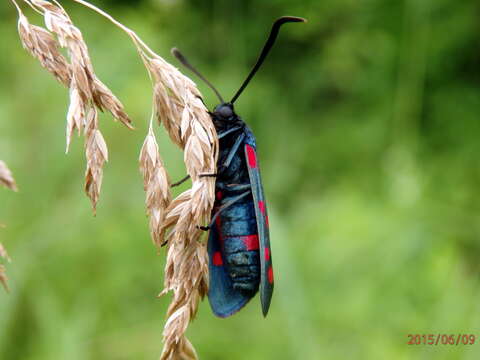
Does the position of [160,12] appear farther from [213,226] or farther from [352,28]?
[213,226]

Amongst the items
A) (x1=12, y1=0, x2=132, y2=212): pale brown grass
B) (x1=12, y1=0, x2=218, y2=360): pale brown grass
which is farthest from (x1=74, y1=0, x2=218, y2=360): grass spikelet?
(x1=12, y1=0, x2=132, y2=212): pale brown grass

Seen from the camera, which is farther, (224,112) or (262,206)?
(224,112)

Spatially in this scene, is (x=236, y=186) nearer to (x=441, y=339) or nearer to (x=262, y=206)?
(x=262, y=206)

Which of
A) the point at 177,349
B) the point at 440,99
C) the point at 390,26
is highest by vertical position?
the point at 390,26

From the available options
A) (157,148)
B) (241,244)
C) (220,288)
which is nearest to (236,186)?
(241,244)

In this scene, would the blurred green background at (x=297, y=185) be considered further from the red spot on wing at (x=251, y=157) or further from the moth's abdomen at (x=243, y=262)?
the red spot on wing at (x=251, y=157)

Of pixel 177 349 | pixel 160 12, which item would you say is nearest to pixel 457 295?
pixel 177 349

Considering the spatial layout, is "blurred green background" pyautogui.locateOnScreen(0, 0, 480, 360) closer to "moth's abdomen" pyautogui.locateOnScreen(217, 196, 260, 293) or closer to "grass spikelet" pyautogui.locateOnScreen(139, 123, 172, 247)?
"moth's abdomen" pyautogui.locateOnScreen(217, 196, 260, 293)
